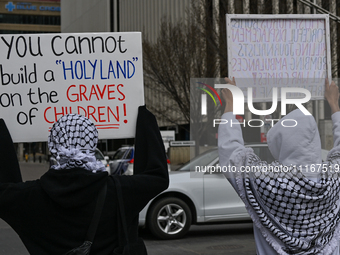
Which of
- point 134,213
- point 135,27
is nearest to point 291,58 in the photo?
point 134,213

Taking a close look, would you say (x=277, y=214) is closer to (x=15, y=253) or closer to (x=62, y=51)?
(x=62, y=51)

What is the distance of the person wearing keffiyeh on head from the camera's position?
261 cm

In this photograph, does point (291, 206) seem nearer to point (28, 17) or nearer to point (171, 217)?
point (171, 217)

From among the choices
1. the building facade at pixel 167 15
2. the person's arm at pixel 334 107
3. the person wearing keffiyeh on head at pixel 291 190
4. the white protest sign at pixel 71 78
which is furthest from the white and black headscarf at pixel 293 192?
the building facade at pixel 167 15

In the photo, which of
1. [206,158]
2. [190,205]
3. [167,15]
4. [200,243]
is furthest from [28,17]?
[200,243]

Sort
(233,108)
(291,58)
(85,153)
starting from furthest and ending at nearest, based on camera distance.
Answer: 1. (291,58)
2. (233,108)
3. (85,153)

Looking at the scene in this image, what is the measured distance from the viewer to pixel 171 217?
380 inches

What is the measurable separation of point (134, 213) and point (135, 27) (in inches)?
1912

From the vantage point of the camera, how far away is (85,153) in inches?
97.7

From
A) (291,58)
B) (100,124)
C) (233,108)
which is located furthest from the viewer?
(291,58)

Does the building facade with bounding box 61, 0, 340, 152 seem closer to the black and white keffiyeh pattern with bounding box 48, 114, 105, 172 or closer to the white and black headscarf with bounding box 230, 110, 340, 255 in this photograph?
the white and black headscarf with bounding box 230, 110, 340, 255

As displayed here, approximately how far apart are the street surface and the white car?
30 cm

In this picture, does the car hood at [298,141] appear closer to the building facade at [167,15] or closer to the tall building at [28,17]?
the building facade at [167,15]

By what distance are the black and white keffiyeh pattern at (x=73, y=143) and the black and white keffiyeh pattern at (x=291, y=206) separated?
0.75 meters
